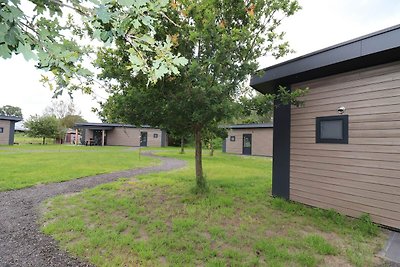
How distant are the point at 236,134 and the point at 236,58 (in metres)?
17.1

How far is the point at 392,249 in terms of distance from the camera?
10.8 ft

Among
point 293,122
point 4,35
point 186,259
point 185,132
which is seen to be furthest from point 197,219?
point 4,35

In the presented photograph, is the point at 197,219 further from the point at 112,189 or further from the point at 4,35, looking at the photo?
the point at 4,35

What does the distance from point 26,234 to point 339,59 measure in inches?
241

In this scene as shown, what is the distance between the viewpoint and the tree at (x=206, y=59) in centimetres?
440

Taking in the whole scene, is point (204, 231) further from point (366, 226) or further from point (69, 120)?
point (69, 120)

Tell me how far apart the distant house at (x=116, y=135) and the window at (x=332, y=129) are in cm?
2514

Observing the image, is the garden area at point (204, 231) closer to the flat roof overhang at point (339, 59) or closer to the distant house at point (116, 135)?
the flat roof overhang at point (339, 59)

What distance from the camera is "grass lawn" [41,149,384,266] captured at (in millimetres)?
2985

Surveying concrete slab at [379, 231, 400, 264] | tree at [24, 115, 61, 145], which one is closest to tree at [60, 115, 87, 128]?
tree at [24, 115, 61, 145]

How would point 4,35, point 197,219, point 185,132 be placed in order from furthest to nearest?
point 185,132, point 197,219, point 4,35

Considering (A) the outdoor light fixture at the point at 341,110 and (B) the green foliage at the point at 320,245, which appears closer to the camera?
(B) the green foliage at the point at 320,245

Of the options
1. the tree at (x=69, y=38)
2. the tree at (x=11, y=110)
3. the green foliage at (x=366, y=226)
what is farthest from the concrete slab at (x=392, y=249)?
the tree at (x=11, y=110)

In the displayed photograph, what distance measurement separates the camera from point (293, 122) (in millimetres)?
5656
